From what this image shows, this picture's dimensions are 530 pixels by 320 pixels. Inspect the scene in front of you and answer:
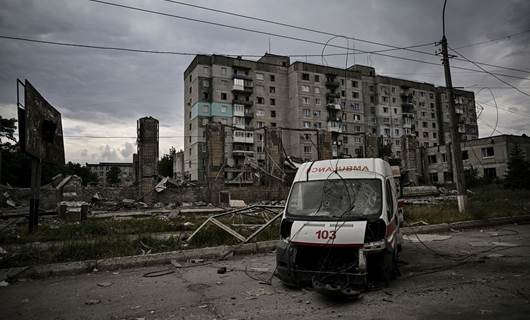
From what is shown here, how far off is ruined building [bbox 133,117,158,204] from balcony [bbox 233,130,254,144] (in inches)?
1259

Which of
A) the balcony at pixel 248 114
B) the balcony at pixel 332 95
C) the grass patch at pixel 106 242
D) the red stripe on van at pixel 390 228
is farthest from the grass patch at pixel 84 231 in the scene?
the balcony at pixel 332 95

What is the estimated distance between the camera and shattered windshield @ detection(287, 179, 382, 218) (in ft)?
17.2

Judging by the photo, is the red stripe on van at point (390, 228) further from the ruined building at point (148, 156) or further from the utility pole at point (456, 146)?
the ruined building at point (148, 156)

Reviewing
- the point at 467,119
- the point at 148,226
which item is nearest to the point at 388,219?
the point at 148,226

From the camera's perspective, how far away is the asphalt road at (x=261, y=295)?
4.01 meters

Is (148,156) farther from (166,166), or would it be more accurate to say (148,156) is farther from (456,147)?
(166,166)

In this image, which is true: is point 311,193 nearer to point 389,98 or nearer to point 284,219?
point 284,219

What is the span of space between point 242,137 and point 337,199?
4804 cm

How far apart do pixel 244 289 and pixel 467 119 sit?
87.3 m

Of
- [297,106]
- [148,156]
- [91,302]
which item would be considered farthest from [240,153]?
[91,302]

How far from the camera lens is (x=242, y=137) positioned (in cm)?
5309

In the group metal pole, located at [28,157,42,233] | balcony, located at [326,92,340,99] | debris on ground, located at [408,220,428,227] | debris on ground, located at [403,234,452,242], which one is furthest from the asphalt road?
balcony, located at [326,92,340,99]

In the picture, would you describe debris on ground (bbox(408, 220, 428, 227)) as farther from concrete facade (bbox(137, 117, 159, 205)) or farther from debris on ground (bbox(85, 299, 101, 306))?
concrete facade (bbox(137, 117, 159, 205))

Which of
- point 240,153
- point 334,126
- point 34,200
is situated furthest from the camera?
point 334,126
